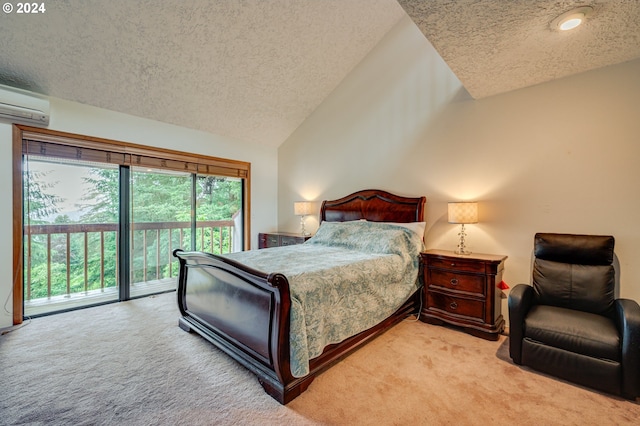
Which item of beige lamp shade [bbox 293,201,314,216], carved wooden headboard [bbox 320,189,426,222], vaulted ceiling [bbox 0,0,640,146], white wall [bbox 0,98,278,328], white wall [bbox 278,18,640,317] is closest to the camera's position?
vaulted ceiling [bbox 0,0,640,146]

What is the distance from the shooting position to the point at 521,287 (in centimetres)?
227

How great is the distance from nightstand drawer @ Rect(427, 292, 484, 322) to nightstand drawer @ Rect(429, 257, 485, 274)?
294mm

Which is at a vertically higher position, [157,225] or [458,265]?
[157,225]

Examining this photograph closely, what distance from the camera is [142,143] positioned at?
383 cm

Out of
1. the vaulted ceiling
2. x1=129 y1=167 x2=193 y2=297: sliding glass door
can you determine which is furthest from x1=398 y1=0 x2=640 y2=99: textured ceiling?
x1=129 y1=167 x2=193 y2=297: sliding glass door

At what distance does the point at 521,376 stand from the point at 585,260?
3.71 ft

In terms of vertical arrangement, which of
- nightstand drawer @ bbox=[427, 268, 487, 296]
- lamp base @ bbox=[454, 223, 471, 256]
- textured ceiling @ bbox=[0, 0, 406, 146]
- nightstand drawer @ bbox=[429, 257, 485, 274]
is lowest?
nightstand drawer @ bbox=[427, 268, 487, 296]

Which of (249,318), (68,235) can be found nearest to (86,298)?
(68,235)

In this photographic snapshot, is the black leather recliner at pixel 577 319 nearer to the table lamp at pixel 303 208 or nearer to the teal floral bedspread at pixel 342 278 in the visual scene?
the teal floral bedspread at pixel 342 278

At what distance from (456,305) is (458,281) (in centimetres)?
25

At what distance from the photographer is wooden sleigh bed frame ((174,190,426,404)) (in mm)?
1723

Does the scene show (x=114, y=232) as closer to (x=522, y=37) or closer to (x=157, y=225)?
(x=157, y=225)

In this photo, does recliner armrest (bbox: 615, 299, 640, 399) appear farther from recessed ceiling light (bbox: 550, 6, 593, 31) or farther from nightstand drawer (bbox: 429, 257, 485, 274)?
recessed ceiling light (bbox: 550, 6, 593, 31)

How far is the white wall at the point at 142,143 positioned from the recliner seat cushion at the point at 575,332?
4.20 metres
